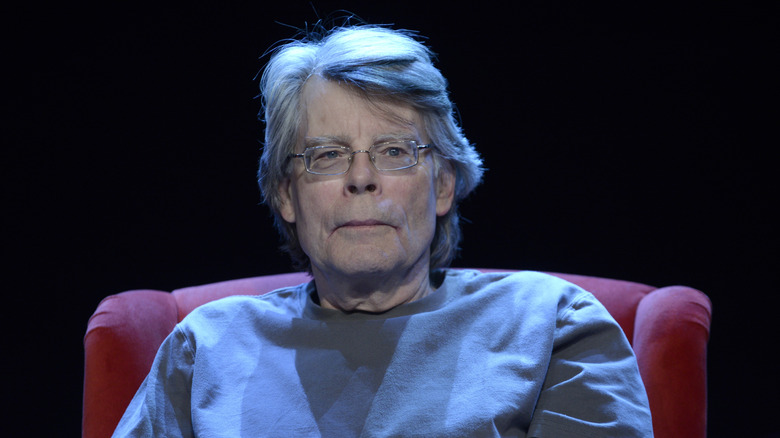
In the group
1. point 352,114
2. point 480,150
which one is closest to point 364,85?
point 352,114

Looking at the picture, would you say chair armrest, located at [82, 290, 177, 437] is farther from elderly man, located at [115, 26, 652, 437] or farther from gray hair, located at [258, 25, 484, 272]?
gray hair, located at [258, 25, 484, 272]

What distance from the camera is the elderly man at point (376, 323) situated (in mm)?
1293

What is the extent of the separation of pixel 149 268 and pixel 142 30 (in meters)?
0.80

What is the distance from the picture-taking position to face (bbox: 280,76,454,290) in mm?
1433

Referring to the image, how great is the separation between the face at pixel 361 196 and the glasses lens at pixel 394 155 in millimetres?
14

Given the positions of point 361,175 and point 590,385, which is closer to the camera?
point 590,385

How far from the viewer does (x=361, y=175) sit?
1420mm

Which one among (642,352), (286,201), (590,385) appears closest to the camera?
(590,385)

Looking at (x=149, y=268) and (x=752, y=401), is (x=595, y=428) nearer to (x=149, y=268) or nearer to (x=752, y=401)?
(x=752, y=401)

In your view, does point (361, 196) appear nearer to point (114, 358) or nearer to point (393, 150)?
point (393, 150)

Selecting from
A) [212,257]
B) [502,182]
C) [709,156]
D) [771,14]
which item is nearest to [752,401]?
[709,156]

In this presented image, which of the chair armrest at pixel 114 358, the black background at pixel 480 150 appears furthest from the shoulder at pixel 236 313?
the black background at pixel 480 150

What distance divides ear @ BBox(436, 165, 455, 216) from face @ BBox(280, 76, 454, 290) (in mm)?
113

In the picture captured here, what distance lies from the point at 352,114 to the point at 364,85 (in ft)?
0.22
